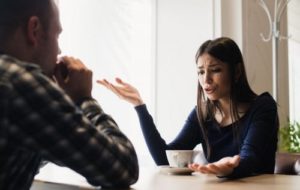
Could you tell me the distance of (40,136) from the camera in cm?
74

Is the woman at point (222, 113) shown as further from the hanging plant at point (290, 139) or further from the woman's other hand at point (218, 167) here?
the hanging plant at point (290, 139)

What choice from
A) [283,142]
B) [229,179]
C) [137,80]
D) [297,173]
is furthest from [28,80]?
[283,142]

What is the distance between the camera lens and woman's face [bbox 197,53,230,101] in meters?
1.85

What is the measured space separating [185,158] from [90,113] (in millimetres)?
599

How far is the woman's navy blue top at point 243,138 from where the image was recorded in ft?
5.05

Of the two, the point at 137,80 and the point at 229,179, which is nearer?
the point at 229,179

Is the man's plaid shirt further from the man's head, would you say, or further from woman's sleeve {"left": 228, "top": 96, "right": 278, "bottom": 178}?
woman's sleeve {"left": 228, "top": 96, "right": 278, "bottom": 178}

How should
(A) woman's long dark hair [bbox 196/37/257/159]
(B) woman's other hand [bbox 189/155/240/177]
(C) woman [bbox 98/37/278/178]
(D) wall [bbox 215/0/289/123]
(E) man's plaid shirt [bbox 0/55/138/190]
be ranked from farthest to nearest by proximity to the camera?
1. (D) wall [bbox 215/0/289/123]
2. (A) woman's long dark hair [bbox 196/37/257/159]
3. (C) woman [bbox 98/37/278/178]
4. (B) woman's other hand [bbox 189/155/240/177]
5. (E) man's plaid shirt [bbox 0/55/138/190]

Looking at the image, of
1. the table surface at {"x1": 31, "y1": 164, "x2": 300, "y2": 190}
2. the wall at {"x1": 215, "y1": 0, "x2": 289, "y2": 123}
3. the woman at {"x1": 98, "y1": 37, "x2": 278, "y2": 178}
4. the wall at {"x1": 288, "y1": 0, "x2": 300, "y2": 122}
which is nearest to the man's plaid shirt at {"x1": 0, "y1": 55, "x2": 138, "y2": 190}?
the table surface at {"x1": 31, "y1": 164, "x2": 300, "y2": 190}

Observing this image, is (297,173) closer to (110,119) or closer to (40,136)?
(110,119)

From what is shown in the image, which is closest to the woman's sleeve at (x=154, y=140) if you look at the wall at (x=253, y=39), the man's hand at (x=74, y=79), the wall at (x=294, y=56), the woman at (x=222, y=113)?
the woman at (x=222, y=113)

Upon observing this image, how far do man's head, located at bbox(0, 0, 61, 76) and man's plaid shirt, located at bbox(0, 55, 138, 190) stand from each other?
0.07 m

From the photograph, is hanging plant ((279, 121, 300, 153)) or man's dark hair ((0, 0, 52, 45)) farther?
hanging plant ((279, 121, 300, 153))

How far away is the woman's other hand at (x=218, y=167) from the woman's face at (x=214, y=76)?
698 mm
